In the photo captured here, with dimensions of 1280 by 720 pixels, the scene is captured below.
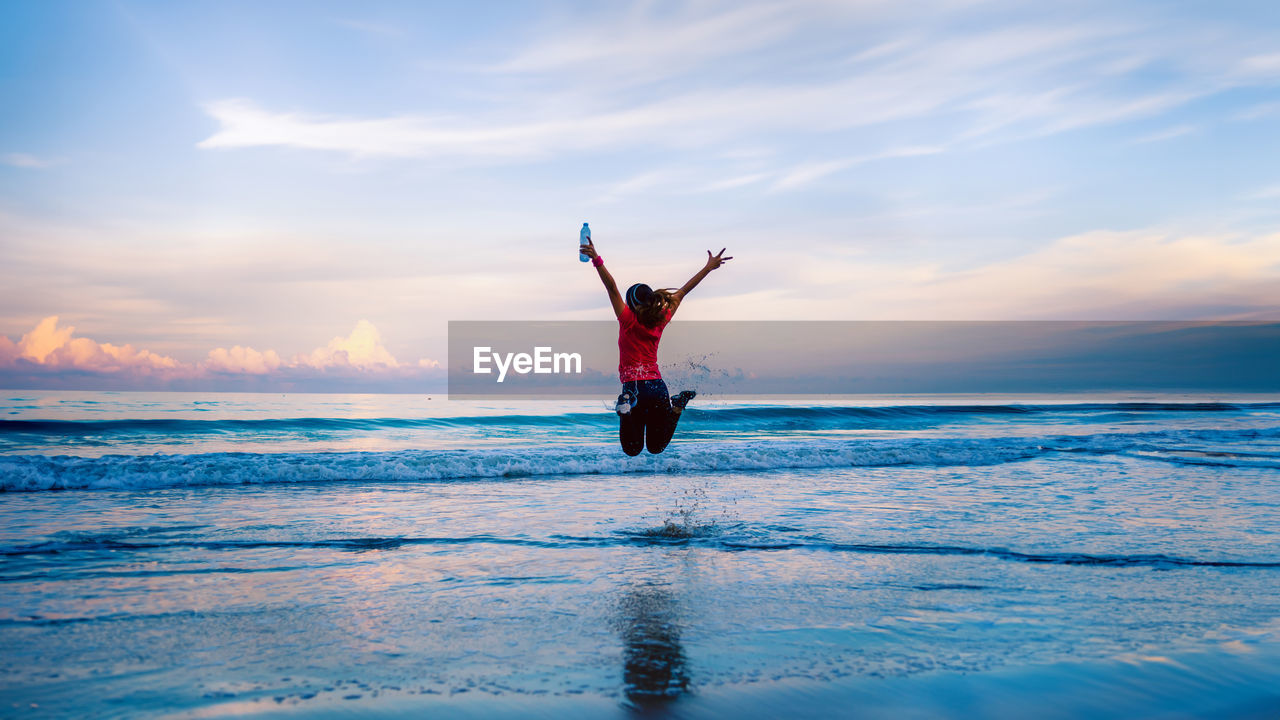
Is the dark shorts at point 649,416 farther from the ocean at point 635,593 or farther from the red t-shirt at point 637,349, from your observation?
the ocean at point 635,593

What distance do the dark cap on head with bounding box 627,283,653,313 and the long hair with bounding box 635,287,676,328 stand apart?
0.05 feet

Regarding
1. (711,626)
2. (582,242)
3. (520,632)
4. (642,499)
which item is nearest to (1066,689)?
(711,626)

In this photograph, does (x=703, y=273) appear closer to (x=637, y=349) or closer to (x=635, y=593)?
(x=637, y=349)

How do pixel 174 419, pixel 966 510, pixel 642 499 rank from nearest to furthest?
pixel 966 510, pixel 642 499, pixel 174 419

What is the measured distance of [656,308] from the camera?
24.0ft

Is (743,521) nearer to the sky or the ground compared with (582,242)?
nearer to the ground

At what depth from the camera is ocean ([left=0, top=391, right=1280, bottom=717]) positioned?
12.6ft

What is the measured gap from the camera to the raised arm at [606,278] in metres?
6.91

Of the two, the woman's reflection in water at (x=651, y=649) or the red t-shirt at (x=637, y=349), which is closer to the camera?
the woman's reflection in water at (x=651, y=649)

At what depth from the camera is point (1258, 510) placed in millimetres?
9547

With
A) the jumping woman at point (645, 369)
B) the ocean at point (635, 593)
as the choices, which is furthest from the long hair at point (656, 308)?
the ocean at point (635, 593)

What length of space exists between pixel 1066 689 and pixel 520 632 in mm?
3088

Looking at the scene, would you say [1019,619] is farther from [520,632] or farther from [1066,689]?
[520,632]

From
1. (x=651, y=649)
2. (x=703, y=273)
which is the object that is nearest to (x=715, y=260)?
(x=703, y=273)
